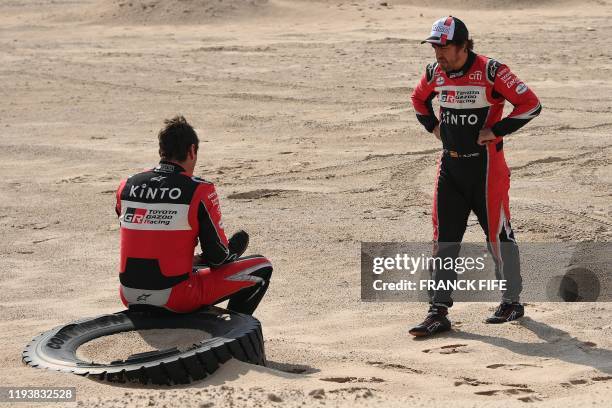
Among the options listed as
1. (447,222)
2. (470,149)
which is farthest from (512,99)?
(447,222)

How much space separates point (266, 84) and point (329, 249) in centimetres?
939

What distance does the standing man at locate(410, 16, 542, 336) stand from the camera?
730 cm

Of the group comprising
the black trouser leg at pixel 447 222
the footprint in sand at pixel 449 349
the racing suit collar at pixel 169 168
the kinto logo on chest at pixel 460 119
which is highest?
the kinto logo on chest at pixel 460 119

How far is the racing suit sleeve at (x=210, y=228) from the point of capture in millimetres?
6699

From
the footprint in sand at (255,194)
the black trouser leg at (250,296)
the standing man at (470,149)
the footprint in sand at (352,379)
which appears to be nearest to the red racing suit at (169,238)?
the black trouser leg at (250,296)

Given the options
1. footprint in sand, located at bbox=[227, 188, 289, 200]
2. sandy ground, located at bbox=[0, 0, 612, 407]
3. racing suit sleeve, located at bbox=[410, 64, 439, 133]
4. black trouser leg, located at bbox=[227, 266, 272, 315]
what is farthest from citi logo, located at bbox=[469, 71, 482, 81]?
footprint in sand, located at bbox=[227, 188, 289, 200]

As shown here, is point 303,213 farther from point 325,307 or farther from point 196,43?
point 196,43

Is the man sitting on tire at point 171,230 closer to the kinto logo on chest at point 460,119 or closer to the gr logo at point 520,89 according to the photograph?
the kinto logo on chest at point 460,119

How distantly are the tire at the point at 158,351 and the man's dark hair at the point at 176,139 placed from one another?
95cm

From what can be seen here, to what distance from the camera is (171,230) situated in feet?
21.9

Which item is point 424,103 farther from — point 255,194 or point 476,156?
point 255,194

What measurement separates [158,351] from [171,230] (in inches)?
29.1

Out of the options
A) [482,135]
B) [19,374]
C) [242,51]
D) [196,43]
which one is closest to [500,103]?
[482,135]

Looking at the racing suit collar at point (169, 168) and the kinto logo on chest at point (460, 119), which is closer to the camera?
the racing suit collar at point (169, 168)
